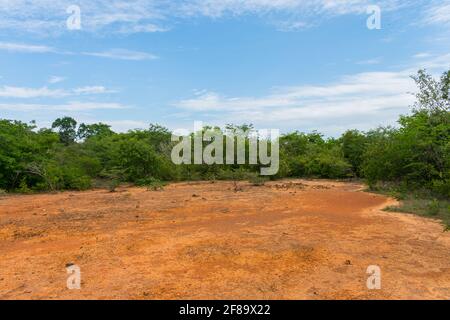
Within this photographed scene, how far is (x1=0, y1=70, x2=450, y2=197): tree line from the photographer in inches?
543

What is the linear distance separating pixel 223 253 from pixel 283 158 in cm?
2003

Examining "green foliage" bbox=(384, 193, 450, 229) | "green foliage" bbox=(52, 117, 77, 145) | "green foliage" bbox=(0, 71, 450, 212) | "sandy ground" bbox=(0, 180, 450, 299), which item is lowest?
"sandy ground" bbox=(0, 180, 450, 299)

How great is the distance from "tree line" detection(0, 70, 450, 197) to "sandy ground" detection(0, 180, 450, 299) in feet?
15.8

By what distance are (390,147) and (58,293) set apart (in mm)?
13702

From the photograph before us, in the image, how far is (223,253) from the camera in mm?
6273

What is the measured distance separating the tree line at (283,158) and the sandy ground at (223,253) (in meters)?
4.81

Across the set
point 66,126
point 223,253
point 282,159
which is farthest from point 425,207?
point 66,126

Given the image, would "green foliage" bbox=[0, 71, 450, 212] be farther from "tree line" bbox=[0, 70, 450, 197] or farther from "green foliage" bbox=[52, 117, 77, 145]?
"green foliage" bbox=[52, 117, 77, 145]

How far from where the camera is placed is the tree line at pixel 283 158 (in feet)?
45.3

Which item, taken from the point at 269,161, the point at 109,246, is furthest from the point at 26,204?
the point at 269,161

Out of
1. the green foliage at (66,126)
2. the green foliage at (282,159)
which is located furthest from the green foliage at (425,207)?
the green foliage at (66,126)

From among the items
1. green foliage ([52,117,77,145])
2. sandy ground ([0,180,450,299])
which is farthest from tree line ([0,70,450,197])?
green foliage ([52,117,77,145])

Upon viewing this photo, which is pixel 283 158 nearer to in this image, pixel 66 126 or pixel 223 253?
pixel 223 253
